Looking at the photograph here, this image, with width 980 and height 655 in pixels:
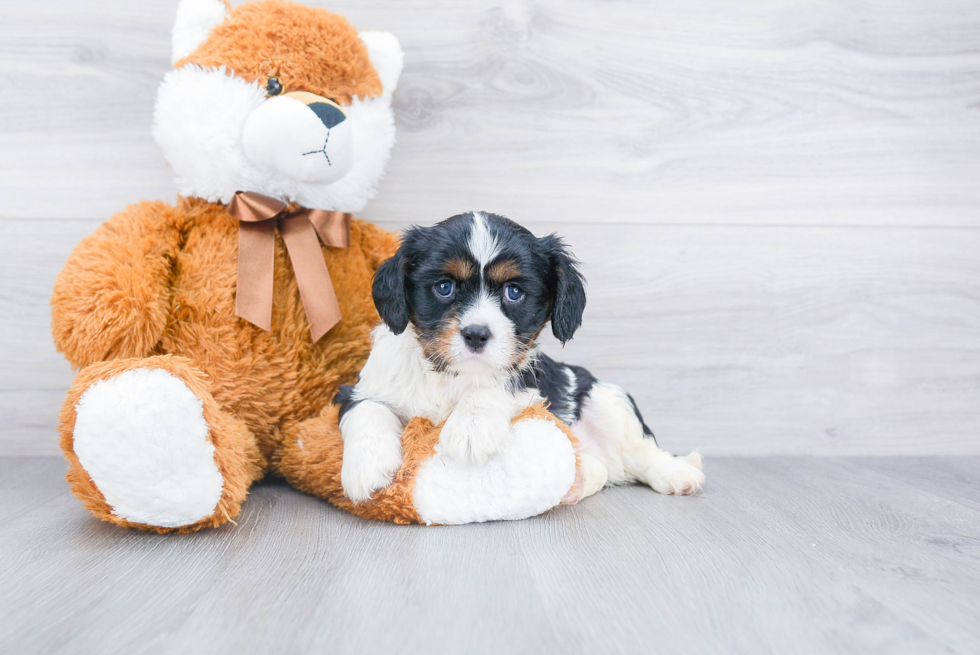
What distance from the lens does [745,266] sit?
216cm

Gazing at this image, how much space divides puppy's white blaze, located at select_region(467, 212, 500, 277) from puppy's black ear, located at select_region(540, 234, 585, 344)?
136 mm

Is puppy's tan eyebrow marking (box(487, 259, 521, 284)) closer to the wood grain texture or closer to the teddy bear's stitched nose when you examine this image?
the teddy bear's stitched nose

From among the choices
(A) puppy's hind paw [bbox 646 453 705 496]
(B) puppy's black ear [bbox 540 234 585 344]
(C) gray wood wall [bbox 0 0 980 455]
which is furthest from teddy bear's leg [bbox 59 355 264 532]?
(A) puppy's hind paw [bbox 646 453 705 496]

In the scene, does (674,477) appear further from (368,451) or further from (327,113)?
(327,113)

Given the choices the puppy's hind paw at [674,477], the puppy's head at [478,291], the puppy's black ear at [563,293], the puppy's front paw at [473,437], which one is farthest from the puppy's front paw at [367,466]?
the puppy's hind paw at [674,477]

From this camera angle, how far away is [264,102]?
5.08ft

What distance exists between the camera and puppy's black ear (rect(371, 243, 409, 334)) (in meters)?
1.43

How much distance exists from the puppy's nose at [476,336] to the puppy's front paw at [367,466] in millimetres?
277

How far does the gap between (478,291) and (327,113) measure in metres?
0.56

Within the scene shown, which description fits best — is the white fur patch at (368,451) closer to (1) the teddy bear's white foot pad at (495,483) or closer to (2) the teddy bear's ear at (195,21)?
(1) the teddy bear's white foot pad at (495,483)

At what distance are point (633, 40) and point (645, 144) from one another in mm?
319

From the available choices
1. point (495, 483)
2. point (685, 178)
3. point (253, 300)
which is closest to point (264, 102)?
point (253, 300)

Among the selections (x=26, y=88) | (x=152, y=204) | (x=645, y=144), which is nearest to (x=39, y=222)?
(x=26, y=88)

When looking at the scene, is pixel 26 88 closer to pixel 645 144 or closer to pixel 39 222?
pixel 39 222
